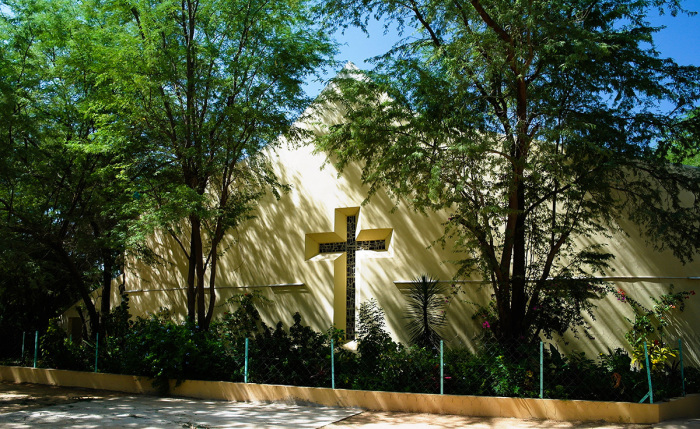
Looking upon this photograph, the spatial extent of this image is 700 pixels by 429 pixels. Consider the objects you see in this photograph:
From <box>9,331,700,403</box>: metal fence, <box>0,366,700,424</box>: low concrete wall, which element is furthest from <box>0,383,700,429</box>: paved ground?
<box>9,331,700,403</box>: metal fence

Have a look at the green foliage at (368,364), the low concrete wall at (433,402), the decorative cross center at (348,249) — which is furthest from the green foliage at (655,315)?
the decorative cross center at (348,249)

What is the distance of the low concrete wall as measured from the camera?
709cm

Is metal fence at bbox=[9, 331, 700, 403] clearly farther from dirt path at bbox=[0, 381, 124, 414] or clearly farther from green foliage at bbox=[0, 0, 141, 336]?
green foliage at bbox=[0, 0, 141, 336]

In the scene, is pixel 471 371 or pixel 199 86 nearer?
pixel 471 371

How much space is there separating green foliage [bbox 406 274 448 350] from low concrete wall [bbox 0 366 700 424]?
2.12 metres

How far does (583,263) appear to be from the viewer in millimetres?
10016

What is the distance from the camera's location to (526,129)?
8469 mm

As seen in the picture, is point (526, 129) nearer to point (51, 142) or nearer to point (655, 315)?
point (655, 315)

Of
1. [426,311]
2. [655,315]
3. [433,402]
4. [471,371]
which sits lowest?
[433,402]

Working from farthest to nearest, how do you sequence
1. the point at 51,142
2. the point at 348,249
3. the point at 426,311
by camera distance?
1. the point at 348,249
2. the point at 51,142
3. the point at 426,311

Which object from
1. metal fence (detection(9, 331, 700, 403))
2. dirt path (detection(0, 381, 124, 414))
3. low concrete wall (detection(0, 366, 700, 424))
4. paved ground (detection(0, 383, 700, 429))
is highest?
metal fence (detection(9, 331, 700, 403))

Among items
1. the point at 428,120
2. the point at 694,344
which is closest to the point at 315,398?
the point at 428,120

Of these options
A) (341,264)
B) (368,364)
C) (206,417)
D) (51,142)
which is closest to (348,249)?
(341,264)

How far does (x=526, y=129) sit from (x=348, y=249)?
18.1ft
